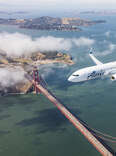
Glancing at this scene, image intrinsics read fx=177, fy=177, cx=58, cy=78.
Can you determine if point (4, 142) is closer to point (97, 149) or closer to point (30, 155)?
point (30, 155)

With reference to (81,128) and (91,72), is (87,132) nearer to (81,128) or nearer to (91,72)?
(81,128)

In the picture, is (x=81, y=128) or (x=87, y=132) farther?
(x=81, y=128)

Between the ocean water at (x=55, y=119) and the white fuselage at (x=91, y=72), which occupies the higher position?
the white fuselage at (x=91, y=72)

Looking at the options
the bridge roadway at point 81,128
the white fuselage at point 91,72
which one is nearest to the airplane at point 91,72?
the white fuselage at point 91,72

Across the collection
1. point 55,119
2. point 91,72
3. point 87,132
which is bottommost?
point 87,132

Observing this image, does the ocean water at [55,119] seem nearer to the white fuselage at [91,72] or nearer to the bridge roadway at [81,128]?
the bridge roadway at [81,128]

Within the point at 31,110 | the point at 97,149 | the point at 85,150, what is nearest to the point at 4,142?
the point at 31,110

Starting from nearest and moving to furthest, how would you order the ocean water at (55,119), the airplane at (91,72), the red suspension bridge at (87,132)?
1. the airplane at (91,72)
2. the red suspension bridge at (87,132)
3. the ocean water at (55,119)

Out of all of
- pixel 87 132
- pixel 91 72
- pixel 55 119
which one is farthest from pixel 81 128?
pixel 91 72

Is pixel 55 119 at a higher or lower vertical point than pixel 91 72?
lower
